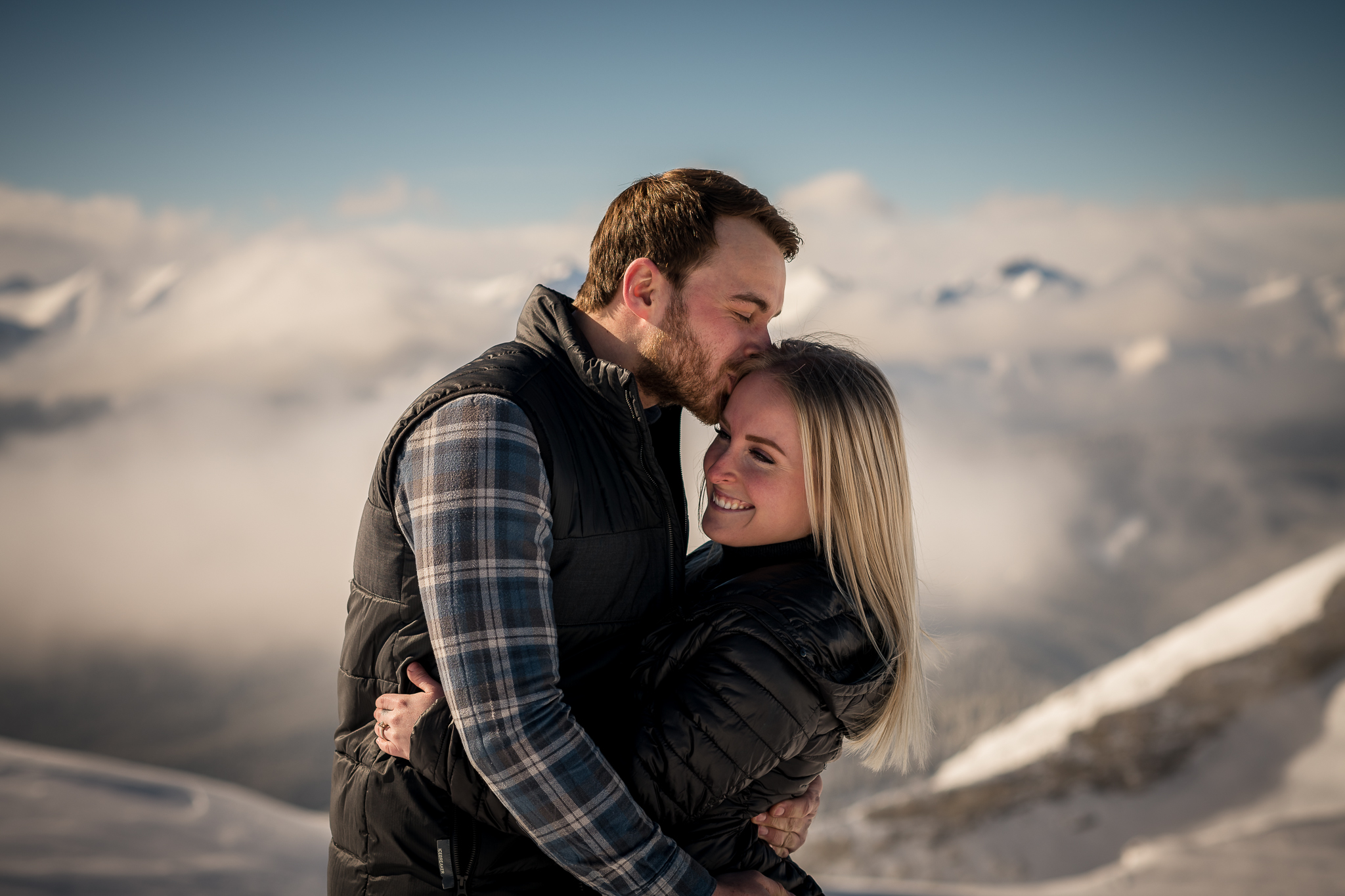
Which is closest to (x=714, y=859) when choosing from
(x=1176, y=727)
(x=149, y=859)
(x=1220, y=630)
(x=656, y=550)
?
(x=656, y=550)

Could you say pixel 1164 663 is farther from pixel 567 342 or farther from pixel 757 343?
pixel 567 342

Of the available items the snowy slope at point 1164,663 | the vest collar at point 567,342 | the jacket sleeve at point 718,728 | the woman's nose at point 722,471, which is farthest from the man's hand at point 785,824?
the snowy slope at point 1164,663

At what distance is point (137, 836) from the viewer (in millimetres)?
7246

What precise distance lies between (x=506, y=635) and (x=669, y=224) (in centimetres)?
164

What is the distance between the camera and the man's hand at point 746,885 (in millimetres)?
2484

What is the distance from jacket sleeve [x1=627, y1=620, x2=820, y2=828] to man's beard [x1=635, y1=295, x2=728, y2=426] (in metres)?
1.07

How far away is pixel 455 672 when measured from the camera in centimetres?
217

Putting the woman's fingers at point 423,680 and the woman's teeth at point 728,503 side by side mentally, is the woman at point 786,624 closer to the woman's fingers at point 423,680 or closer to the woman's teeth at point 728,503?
the woman's teeth at point 728,503

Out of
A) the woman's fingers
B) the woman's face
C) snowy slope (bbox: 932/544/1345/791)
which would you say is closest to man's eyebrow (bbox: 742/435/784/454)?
the woman's face

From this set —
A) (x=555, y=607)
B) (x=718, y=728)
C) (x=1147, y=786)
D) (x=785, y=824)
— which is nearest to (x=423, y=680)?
(x=555, y=607)

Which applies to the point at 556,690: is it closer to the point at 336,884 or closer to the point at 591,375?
the point at 591,375

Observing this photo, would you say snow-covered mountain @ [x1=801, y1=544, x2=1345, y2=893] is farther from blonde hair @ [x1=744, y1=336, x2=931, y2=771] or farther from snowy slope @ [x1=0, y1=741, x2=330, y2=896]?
blonde hair @ [x1=744, y1=336, x2=931, y2=771]

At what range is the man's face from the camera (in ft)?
9.96

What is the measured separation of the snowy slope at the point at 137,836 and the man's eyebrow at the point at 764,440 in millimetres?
6159
